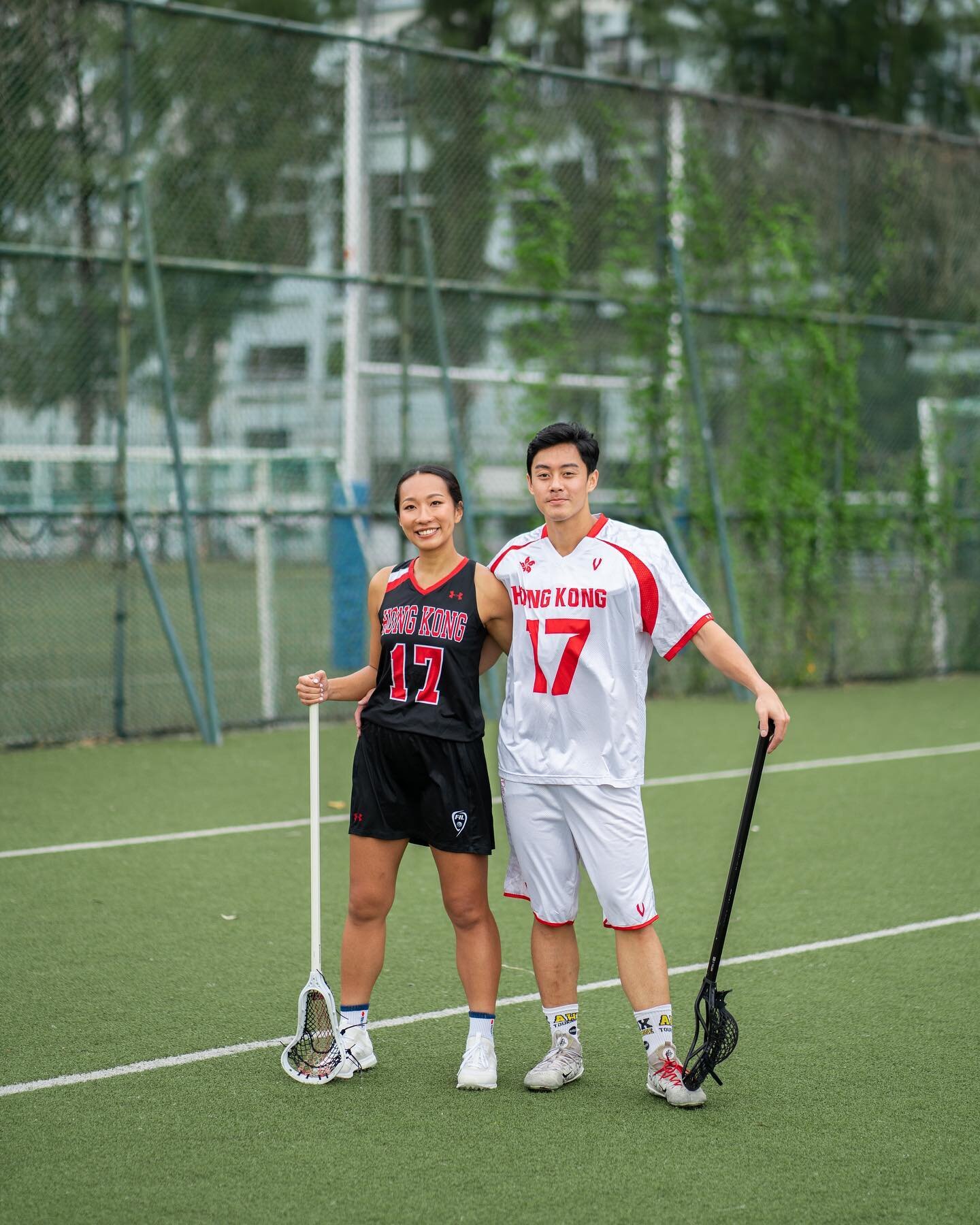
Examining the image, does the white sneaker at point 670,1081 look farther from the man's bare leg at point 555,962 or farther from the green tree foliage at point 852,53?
the green tree foliage at point 852,53

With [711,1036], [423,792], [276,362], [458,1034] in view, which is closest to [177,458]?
[276,362]

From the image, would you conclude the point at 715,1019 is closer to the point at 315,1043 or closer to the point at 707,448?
the point at 315,1043

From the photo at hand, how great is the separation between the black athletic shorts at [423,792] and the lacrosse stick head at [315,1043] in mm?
467

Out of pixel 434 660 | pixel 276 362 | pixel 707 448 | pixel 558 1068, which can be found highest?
pixel 276 362

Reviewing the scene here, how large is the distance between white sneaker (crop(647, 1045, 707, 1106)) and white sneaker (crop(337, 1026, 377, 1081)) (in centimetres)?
81

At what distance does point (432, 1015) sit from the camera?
498cm

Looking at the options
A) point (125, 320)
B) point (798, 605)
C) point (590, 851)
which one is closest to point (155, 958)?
point (590, 851)

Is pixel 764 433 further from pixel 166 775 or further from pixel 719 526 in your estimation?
pixel 166 775

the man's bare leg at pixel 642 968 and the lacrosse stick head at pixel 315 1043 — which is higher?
the man's bare leg at pixel 642 968

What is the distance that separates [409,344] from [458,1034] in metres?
7.89

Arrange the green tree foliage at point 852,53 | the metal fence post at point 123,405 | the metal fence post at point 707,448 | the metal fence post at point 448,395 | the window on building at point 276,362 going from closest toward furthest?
the metal fence post at point 123,405
the window on building at point 276,362
the metal fence post at point 448,395
the metal fence post at point 707,448
the green tree foliage at point 852,53

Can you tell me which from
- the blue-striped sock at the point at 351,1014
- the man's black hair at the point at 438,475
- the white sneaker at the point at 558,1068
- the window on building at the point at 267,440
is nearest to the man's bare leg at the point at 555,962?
the white sneaker at the point at 558,1068

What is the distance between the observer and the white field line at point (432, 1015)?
4.32 m

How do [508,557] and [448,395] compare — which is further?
[448,395]
